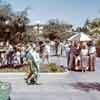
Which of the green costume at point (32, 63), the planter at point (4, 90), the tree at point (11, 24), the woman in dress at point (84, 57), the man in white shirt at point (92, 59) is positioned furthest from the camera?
the tree at point (11, 24)

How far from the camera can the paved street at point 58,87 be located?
11.3 meters

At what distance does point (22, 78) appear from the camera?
15289mm

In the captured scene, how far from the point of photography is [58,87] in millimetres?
13070

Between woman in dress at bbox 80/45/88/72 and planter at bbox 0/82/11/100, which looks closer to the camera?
planter at bbox 0/82/11/100

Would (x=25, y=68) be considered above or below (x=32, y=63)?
below

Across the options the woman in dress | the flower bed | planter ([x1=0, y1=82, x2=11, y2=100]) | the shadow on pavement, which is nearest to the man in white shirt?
the woman in dress

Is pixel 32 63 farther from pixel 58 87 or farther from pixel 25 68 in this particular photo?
pixel 25 68

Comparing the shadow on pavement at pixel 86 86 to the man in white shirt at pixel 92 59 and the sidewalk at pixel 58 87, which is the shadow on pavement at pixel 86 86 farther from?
the man in white shirt at pixel 92 59

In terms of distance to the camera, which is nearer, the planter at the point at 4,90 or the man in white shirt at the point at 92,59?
the planter at the point at 4,90

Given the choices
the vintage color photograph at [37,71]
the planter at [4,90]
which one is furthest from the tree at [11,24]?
the planter at [4,90]

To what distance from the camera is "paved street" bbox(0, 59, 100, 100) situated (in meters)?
11.3

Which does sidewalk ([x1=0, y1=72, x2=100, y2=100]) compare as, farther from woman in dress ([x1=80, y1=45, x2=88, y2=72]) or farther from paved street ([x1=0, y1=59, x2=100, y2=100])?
woman in dress ([x1=80, y1=45, x2=88, y2=72])

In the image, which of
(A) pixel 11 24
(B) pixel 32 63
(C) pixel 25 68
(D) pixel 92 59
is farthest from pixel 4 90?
(A) pixel 11 24

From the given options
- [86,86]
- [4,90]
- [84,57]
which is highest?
[84,57]
